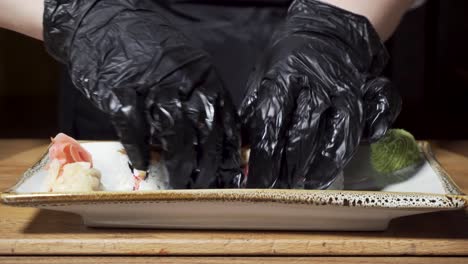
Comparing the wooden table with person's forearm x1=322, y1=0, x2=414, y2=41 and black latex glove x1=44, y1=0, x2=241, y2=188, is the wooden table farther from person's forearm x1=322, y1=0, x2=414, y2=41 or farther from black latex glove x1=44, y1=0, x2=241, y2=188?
person's forearm x1=322, y1=0, x2=414, y2=41

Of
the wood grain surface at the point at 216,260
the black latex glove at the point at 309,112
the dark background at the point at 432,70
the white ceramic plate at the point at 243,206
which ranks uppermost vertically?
the black latex glove at the point at 309,112

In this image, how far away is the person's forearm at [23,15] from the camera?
780 mm

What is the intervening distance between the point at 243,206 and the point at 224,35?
1.14 feet

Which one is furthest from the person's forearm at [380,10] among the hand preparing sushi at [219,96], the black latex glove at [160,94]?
the black latex glove at [160,94]

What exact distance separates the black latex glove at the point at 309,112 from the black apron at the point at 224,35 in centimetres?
18

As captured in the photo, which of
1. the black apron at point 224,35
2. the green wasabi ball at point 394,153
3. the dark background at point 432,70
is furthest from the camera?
the dark background at point 432,70

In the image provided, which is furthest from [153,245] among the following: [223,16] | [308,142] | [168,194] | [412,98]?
[412,98]

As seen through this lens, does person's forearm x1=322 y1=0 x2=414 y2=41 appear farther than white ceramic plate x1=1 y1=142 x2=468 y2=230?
Yes

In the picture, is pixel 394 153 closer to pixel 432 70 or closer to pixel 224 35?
pixel 224 35

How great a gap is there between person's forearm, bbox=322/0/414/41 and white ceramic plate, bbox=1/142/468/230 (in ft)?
0.82

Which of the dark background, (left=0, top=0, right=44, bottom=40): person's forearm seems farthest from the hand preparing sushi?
the dark background

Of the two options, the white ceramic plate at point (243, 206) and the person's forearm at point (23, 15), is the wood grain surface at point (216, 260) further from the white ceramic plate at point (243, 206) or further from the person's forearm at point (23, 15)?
the person's forearm at point (23, 15)

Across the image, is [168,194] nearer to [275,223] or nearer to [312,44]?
[275,223]

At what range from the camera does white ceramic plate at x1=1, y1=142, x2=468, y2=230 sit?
20.8 inches
